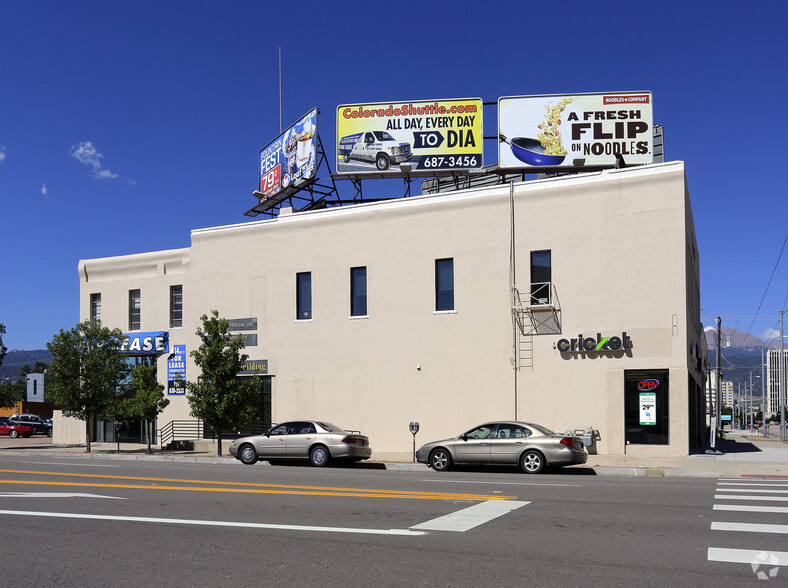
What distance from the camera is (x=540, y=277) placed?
1032 inches

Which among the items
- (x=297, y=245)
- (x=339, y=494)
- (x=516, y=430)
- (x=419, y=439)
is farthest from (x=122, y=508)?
(x=297, y=245)

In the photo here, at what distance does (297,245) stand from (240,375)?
19.4 feet

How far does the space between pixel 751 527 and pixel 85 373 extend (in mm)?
27262

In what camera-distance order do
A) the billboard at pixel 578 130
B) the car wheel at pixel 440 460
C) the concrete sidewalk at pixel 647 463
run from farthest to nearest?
the billboard at pixel 578 130
the car wheel at pixel 440 460
the concrete sidewalk at pixel 647 463

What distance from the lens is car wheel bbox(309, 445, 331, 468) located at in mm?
22172

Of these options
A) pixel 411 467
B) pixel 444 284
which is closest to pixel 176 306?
pixel 444 284

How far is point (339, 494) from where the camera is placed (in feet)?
44.6

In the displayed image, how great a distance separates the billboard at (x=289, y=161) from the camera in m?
32.8

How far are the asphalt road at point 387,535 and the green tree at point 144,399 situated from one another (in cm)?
1409

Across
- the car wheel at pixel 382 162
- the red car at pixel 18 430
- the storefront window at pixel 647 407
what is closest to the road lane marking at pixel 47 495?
the storefront window at pixel 647 407

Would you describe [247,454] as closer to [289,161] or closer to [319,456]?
[319,456]

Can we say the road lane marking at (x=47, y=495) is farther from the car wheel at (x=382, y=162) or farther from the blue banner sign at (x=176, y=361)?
the car wheel at (x=382, y=162)

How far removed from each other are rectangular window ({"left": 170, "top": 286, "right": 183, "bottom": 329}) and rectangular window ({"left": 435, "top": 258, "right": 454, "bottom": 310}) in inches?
505

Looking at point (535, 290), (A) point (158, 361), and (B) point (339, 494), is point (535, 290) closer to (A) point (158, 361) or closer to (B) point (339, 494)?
(B) point (339, 494)
